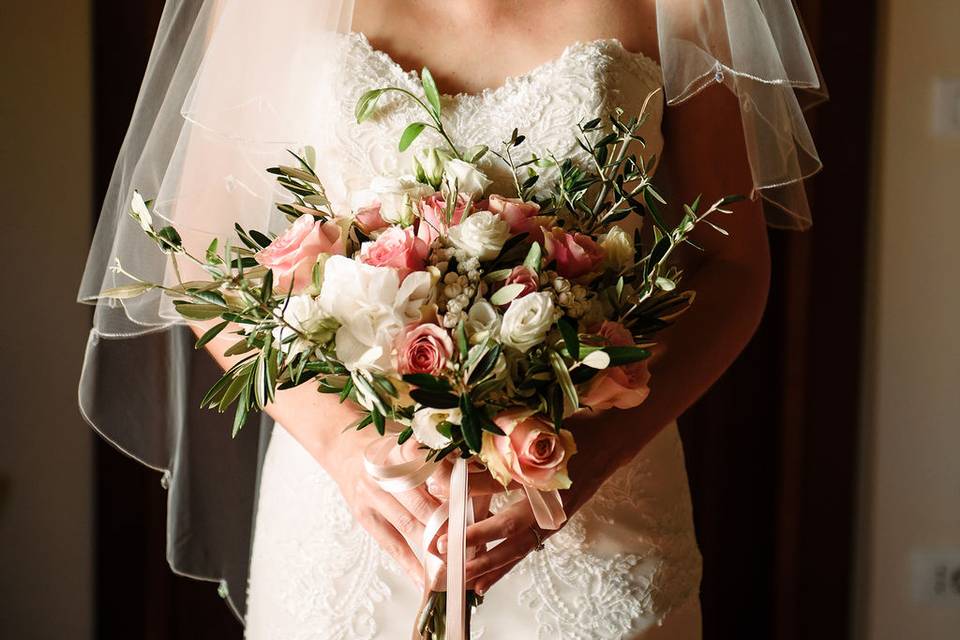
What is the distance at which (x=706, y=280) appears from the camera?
4.64 feet

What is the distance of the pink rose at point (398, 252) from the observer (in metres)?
0.94

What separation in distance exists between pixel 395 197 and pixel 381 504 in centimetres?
34

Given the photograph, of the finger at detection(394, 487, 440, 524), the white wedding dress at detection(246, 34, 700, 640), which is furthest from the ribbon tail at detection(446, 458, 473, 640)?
the white wedding dress at detection(246, 34, 700, 640)

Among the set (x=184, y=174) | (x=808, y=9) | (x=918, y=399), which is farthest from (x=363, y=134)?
(x=918, y=399)

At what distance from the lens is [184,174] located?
127 cm

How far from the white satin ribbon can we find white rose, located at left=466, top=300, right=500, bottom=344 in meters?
0.14

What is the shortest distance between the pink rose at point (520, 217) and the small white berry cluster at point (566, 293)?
0.06 m

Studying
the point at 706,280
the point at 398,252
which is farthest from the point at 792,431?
the point at 398,252

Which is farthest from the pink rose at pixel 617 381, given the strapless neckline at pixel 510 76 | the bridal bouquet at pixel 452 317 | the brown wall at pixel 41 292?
the brown wall at pixel 41 292

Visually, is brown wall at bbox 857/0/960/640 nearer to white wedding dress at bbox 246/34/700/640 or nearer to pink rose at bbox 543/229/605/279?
white wedding dress at bbox 246/34/700/640

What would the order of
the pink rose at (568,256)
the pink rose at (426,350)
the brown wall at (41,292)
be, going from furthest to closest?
the brown wall at (41,292), the pink rose at (568,256), the pink rose at (426,350)

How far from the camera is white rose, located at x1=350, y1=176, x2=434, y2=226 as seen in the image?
3.38 ft

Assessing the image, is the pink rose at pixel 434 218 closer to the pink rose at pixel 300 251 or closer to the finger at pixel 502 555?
the pink rose at pixel 300 251

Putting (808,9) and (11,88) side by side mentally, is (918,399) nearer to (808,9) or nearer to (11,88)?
(808,9)
